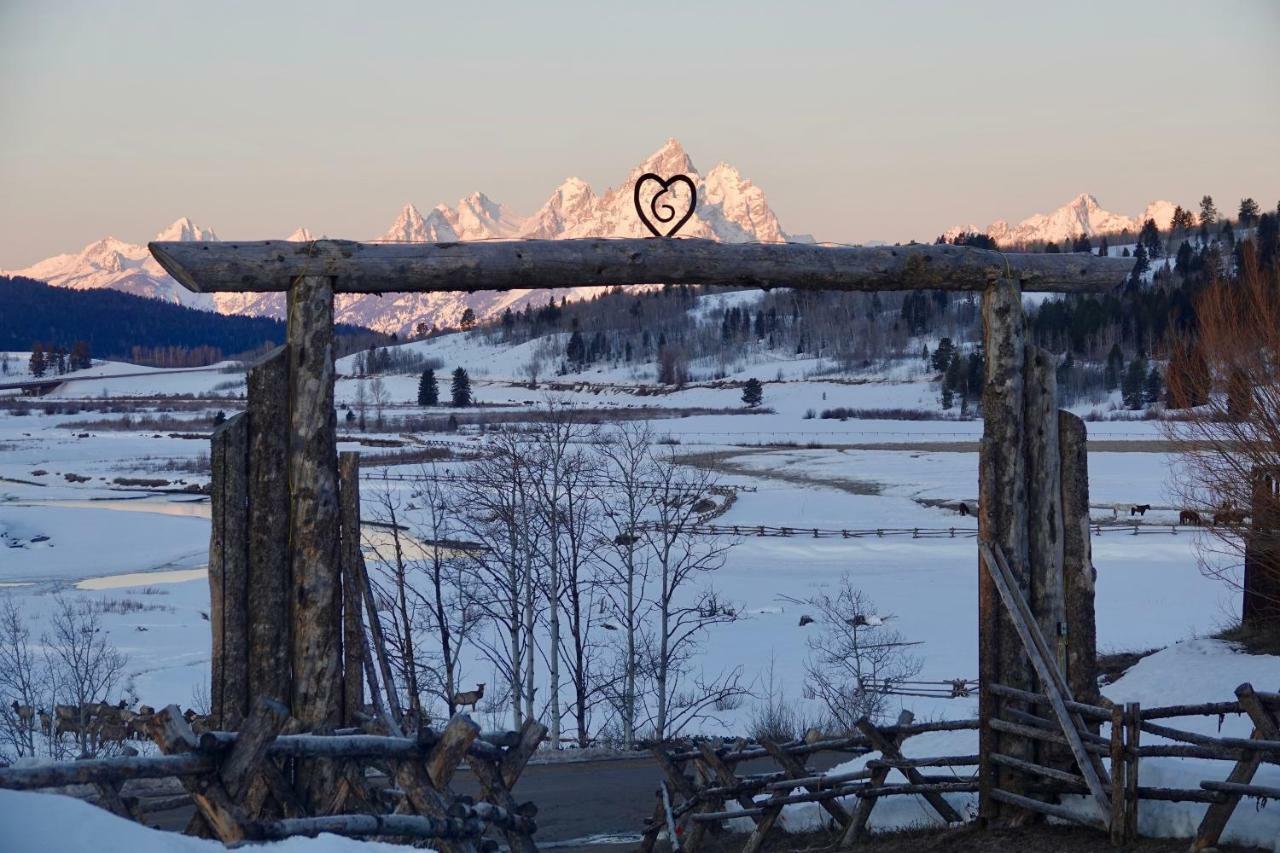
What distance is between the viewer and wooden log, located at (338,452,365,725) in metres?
7.78

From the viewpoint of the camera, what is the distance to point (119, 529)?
40688 millimetres

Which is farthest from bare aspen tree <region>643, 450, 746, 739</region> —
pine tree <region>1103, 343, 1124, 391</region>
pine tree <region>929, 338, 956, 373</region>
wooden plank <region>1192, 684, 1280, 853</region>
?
pine tree <region>929, 338, 956, 373</region>

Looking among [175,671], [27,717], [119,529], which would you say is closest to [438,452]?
[119,529]

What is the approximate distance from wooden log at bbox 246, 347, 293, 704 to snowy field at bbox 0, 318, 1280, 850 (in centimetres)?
303

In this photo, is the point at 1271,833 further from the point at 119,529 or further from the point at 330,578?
the point at 119,529

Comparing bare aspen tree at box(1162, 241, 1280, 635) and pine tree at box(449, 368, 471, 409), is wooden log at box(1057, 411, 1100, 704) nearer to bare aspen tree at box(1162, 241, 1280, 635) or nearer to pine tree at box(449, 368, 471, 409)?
bare aspen tree at box(1162, 241, 1280, 635)

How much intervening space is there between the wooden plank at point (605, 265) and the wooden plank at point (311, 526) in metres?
0.23

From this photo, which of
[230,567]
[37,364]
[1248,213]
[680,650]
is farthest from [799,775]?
[37,364]

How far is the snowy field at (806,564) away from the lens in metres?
19.0

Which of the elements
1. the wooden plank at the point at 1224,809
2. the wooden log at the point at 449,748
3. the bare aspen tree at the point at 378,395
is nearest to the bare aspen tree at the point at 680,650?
the wooden plank at the point at 1224,809

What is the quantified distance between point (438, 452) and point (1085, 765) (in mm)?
45602

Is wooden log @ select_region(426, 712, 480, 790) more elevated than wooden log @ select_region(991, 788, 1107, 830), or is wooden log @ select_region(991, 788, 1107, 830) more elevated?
wooden log @ select_region(426, 712, 480, 790)

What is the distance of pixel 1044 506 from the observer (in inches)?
332

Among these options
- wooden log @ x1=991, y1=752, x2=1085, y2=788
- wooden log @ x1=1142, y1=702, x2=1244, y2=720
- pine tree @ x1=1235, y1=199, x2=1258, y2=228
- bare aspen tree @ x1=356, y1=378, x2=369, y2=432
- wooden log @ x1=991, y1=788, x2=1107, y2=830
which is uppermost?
pine tree @ x1=1235, y1=199, x2=1258, y2=228
